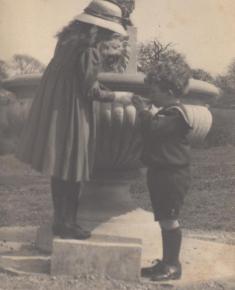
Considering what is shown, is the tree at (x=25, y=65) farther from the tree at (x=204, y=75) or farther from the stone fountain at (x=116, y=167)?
the tree at (x=204, y=75)

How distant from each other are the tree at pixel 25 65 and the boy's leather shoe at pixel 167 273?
1.85 m

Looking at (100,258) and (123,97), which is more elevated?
(123,97)

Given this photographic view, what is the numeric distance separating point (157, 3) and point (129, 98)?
1.46 metres

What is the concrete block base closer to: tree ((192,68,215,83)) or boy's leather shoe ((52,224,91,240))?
boy's leather shoe ((52,224,91,240))

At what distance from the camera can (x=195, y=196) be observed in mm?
4754

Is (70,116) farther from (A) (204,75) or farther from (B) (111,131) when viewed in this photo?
(A) (204,75)

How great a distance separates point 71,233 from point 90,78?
2.36ft

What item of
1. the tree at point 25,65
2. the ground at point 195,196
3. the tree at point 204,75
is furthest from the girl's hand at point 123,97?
the tree at point 204,75

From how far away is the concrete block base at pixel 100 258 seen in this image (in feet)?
8.02

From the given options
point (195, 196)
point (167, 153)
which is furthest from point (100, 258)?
point (195, 196)

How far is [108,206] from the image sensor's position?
125 inches

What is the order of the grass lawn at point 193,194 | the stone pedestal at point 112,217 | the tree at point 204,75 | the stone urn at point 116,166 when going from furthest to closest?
the grass lawn at point 193,194, the tree at point 204,75, the stone pedestal at point 112,217, the stone urn at point 116,166

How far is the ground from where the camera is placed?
4.23 metres

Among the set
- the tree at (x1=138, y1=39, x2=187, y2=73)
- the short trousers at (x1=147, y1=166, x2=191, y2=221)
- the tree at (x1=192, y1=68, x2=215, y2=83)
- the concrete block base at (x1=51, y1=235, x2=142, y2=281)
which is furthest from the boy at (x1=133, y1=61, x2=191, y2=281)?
the tree at (x1=192, y1=68, x2=215, y2=83)
